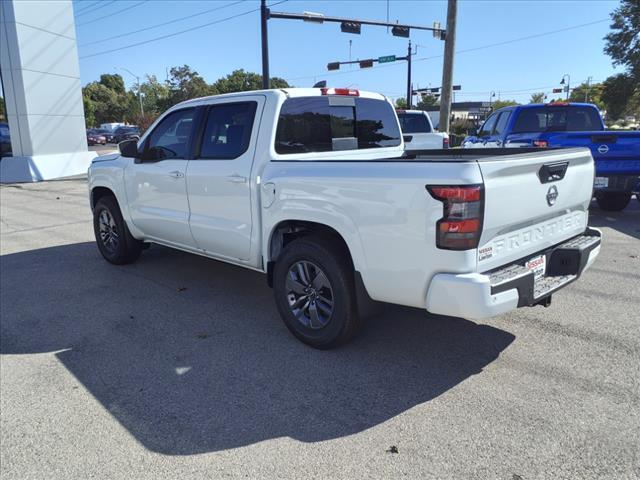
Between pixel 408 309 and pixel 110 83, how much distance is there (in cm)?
9754

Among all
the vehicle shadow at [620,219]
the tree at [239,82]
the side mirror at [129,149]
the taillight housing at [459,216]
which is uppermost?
the tree at [239,82]

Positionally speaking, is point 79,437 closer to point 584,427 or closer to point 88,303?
→ point 88,303

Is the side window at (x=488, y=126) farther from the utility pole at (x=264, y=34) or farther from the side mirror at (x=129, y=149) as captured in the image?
the utility pole at (x=264, y=34)

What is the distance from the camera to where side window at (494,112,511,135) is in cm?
989

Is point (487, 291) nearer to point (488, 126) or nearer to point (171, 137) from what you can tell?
point (171, 137)

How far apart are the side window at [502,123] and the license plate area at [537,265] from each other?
22.9ft

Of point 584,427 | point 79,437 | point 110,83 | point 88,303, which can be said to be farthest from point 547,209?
point 110,83

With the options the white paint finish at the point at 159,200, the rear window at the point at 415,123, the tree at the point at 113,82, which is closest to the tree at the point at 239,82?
the tree at the point at 113,82

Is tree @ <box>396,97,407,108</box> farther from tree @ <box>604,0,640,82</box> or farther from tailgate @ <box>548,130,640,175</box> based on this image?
tailgate @ <box>548,130,640,175</box>

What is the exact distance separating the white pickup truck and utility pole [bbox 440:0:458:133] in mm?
12810

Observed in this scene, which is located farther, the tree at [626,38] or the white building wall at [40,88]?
the tree at [626,38]

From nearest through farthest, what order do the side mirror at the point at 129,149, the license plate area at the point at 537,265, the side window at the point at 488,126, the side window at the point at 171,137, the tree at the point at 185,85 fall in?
the license plate area at the point at 537,265 → the side window at the point at 171,137 → the side mirror at the point at 129,149 → the side window at the point at 488,126 → the tree at the point at 185,85

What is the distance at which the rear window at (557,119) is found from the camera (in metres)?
9.48

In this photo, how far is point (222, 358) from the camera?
3.85m
